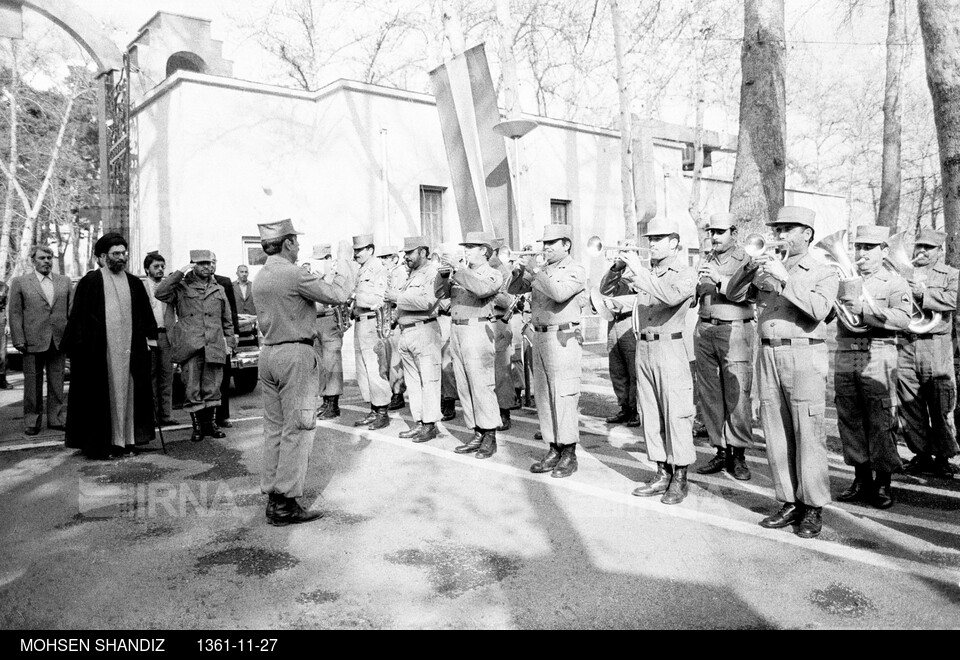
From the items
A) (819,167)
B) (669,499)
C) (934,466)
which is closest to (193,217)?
(669,499)

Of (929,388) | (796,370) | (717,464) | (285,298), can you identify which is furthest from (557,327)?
(929,388)

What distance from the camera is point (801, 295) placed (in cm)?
442

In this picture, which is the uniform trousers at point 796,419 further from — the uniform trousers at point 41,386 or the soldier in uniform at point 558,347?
the uniform trousers at point 41,386

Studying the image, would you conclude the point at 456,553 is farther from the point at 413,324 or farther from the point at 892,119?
the point at 892,119

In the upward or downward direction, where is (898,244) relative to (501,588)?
upward

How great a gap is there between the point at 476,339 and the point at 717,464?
98.2 inches

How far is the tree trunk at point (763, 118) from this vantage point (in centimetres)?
819

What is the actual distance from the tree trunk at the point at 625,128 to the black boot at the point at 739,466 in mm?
10566

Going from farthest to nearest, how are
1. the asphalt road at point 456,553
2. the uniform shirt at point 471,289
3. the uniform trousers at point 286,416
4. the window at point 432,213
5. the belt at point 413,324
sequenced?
the window at point 432,213
the belt at point 413,324
the uniform shirt at point 471,289
the uniform trousers at point 286,416
the asphalt road at point 456,553

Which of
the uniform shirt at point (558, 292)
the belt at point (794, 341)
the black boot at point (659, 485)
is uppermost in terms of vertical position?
the uniform shirt at point (558, 292)

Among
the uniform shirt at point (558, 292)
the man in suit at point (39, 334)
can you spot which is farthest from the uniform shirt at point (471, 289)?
the man in suit at point (39, 334)
